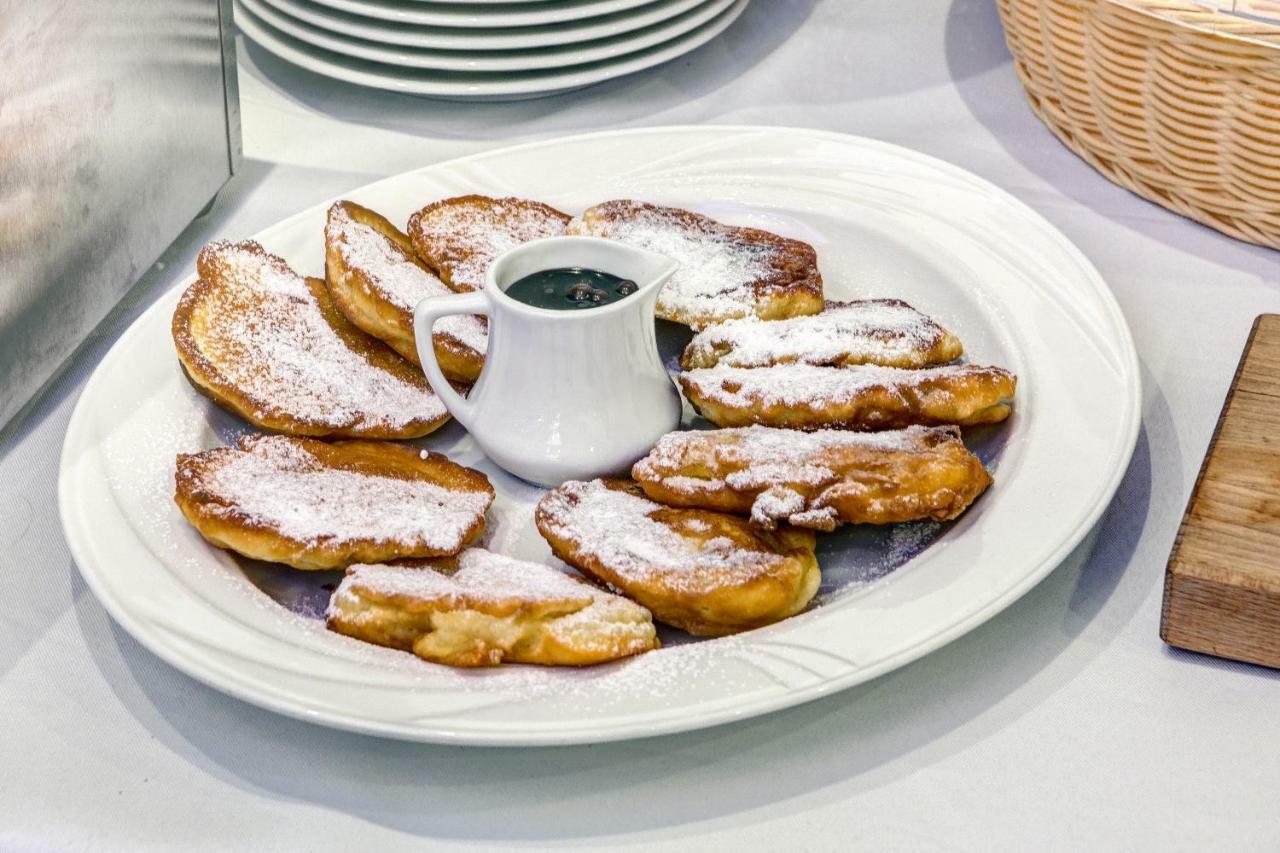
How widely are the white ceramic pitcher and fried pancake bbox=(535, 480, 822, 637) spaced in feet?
0.20

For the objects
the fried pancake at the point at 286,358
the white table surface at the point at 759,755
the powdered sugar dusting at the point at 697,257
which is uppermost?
the powdered sugar dusting at the point at 697,257

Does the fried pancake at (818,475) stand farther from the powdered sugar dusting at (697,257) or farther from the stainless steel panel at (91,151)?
the stainless steel panel at (91,151)

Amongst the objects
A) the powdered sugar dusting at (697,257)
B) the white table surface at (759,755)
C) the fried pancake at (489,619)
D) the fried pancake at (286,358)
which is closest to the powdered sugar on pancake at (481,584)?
the fried pancake at (489,619)

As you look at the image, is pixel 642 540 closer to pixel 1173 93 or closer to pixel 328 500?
pixel 328 500

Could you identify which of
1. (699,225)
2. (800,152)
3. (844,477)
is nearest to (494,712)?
(844,477)

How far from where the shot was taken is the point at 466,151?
1.66m

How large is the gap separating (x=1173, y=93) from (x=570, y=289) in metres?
0.65

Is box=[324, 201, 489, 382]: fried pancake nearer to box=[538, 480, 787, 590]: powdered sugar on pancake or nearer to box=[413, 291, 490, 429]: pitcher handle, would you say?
box=[413, 291, 490, 429]: pitcher handle

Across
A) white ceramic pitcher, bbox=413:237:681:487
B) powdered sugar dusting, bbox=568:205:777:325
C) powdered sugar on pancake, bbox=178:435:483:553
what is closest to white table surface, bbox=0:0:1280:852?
powdered sugar on pancake, bbox=178:435:483:553

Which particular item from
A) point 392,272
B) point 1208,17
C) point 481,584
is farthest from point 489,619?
point 1208,17

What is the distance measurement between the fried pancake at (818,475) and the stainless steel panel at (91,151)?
0.56 metres

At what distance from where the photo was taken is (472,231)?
135 cm

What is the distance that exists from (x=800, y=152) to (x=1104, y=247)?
35 centimetres

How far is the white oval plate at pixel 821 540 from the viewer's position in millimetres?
854
